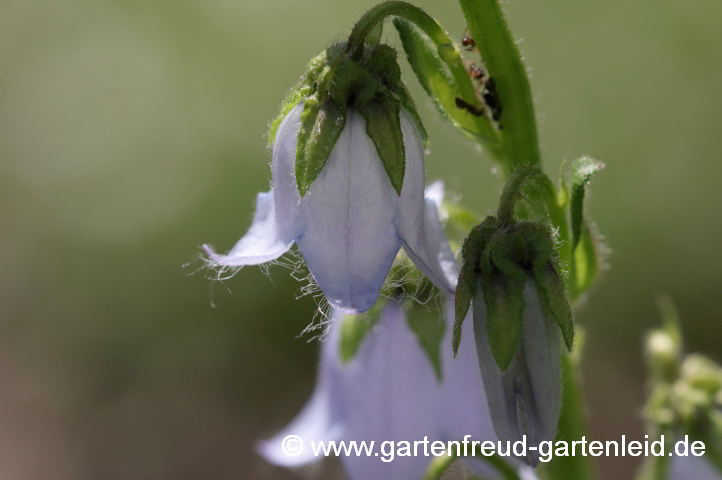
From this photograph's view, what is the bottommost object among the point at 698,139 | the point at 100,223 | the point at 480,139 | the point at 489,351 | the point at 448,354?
the point at 698,139

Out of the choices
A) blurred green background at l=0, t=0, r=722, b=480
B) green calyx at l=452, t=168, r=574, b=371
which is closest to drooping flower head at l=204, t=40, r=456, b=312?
green calyx at l=452, t=168, r=574, b=371

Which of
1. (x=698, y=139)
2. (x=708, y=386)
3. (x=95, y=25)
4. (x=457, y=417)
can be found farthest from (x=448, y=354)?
(x=95, y=25)

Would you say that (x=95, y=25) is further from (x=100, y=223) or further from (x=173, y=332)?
(x=173, y=332)

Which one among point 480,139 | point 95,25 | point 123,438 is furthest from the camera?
point 95,25

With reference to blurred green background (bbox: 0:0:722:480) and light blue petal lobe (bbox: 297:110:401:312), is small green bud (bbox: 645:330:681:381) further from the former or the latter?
blurred green background (bbox: 0:0:722:480)

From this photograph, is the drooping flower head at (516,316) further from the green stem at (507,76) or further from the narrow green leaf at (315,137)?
the narrow green leaf at (315,137)

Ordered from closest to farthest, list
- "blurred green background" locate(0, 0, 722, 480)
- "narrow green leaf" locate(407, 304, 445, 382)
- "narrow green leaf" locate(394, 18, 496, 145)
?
"narrow green leaf" locate(394, 18, 496, 145), "narrow green leaf" locate(407, 304, 445, 382), "blurred green background" locate(0, 0, 722, 480)

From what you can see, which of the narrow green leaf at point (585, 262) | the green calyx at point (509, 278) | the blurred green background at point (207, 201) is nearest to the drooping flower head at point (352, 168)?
the green calyx at point (509, 278)

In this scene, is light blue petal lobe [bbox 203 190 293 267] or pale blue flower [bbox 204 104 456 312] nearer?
pale blue flower [bbox 204 104 456 312]
